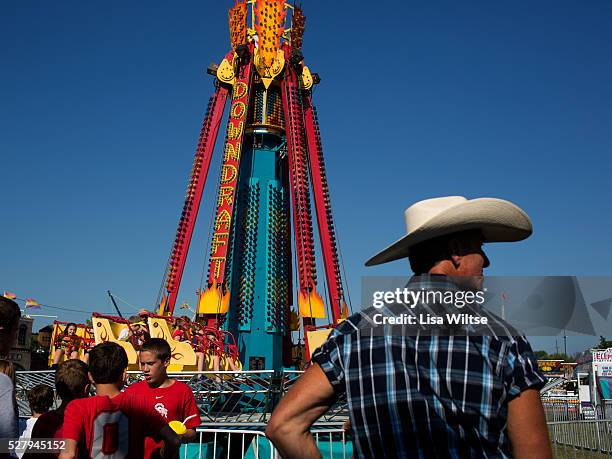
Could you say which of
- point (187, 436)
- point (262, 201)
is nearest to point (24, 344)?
point (262, 201)

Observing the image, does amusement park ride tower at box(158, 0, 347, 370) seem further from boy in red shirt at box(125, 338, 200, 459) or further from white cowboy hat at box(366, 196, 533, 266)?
white cowboy hat at box(366, 196, 533, 266)

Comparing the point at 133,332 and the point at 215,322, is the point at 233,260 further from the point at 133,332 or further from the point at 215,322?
the point at 133,332

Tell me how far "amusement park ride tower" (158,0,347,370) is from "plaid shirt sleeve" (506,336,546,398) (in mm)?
15297

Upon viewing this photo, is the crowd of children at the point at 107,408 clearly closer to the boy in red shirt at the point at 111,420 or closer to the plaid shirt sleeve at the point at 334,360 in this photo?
the boy in red shirt at the point at 111,420

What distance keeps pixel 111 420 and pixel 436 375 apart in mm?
2223

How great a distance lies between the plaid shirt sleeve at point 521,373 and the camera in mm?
1432

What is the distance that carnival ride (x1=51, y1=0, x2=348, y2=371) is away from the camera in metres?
17.0

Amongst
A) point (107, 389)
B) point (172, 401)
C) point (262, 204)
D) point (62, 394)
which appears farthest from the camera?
point (262, 204)

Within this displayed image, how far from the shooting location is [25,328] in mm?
46469

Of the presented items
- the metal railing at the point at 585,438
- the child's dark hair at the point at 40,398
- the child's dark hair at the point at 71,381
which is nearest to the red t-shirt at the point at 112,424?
the child's dark hair at the point at 71,381

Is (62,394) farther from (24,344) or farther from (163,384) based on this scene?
(24,344)

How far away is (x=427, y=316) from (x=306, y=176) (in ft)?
54.8

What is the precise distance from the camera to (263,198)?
61.2ft

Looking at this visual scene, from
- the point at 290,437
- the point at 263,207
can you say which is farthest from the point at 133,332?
the point at 290,437
